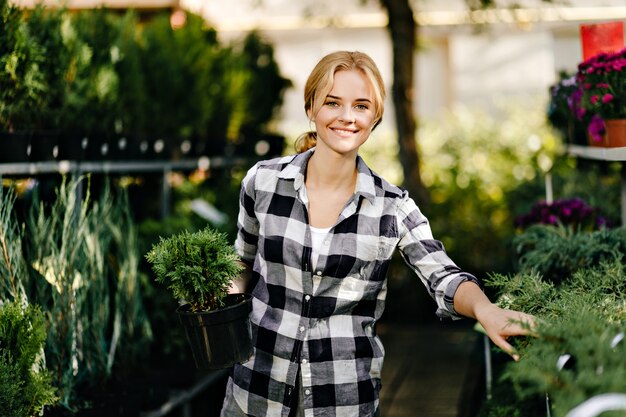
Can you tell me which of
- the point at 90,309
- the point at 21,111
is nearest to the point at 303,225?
the point at 90,309

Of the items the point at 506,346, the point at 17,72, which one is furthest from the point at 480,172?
the point at 506,346

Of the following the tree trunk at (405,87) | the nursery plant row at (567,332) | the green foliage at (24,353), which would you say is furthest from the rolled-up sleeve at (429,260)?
the tree trunk at (405,87)

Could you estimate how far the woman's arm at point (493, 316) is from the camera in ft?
5.94

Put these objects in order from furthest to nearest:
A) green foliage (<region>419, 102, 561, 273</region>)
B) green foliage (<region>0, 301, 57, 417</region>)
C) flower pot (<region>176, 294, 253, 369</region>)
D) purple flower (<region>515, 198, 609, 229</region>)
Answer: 1. green foliage (<region>419, 102, 561, 273</region>)
2. purple flower (<region>515, 198, 609, 229</region>)
3. green foliage (<region>0, 301, 57, 417</region>)
4. flower pot (<region>176, 294, 253, 369</region>)

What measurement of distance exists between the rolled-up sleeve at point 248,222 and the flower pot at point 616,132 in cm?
161

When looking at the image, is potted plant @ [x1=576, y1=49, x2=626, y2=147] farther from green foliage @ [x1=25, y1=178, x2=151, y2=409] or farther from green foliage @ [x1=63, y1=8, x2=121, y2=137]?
green foliage @ [x1=63, y1=8, x2=121, y2=137]

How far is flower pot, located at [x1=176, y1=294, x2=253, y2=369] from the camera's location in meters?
2.04

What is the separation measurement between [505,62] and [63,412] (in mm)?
8952

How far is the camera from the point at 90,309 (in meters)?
3.62

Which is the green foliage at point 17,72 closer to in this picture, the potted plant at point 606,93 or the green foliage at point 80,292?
the green foliage at point 80,292

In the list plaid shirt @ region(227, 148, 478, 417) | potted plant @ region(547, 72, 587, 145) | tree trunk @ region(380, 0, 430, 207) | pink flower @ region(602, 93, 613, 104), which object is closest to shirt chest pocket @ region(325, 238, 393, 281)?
plaid shirt @ region(227, 148, 478, 417)

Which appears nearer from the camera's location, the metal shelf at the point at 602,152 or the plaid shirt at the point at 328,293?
the plaid shirt at the point at 328,293

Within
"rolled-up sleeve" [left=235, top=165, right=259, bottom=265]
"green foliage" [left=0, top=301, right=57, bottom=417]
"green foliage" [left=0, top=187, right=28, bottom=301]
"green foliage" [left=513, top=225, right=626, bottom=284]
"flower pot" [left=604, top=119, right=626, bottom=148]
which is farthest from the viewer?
"flower pot" [left=604, top=119, right=626, bottom=148]

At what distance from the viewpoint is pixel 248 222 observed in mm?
2373
